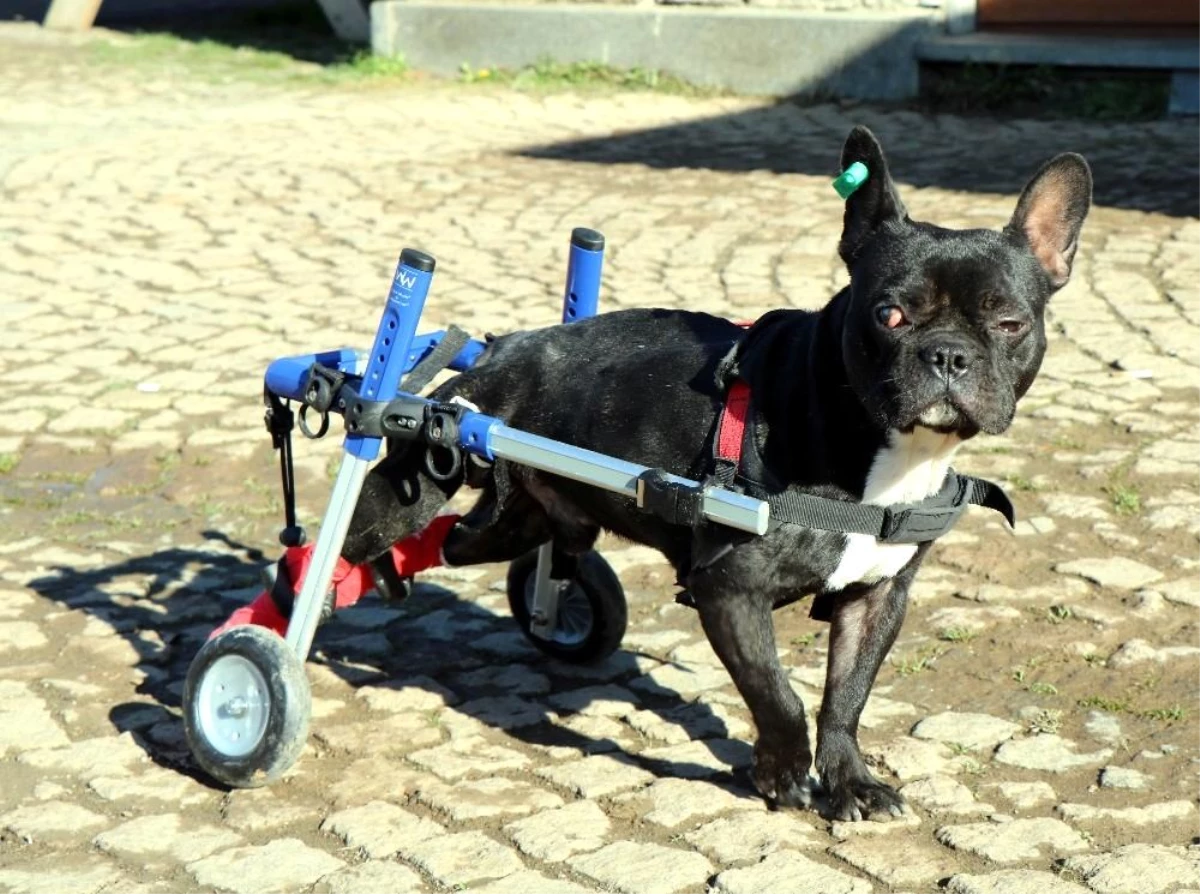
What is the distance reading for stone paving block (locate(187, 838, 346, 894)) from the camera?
3.97m

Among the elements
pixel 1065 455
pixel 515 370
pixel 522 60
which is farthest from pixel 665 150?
pixel 515 370

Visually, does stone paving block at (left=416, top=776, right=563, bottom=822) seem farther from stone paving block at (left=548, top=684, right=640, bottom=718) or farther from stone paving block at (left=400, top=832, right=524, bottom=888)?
stone paving block at (left=548, top=684, right=640, bottom=718)

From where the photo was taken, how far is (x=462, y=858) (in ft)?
13.3

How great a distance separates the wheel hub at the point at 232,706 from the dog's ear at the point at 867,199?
1.75m

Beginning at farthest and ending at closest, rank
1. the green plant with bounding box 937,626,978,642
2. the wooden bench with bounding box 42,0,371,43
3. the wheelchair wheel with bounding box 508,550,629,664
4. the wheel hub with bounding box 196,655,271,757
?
the wooden bench with bounding box 42,0,371,43 < the green plant with bounding box 937,626,978,642 < the wheelchair wheel with bounding box 508,550,629,664 < the wheel hub with bounding box 196,655,271,757

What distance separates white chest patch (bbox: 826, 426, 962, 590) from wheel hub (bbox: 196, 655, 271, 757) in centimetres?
141

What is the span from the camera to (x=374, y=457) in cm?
436

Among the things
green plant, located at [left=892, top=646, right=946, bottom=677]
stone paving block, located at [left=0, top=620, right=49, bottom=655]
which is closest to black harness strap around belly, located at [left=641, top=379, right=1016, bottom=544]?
green plant, located at [left=892, top=646, right=946, bottom=677]

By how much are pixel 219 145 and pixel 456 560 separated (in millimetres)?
8600

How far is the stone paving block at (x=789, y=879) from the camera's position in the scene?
386 centimetres

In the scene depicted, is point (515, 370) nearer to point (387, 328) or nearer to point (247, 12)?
point (387, 328)

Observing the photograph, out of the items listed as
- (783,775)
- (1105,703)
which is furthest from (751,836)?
(1105,703)

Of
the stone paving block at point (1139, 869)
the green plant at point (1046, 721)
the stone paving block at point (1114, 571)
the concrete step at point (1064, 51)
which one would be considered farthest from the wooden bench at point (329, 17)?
the stone paving block at point (1139, 869)

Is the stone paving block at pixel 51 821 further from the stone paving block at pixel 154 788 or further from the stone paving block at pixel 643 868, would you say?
the stone paving block at pixel 643 868
